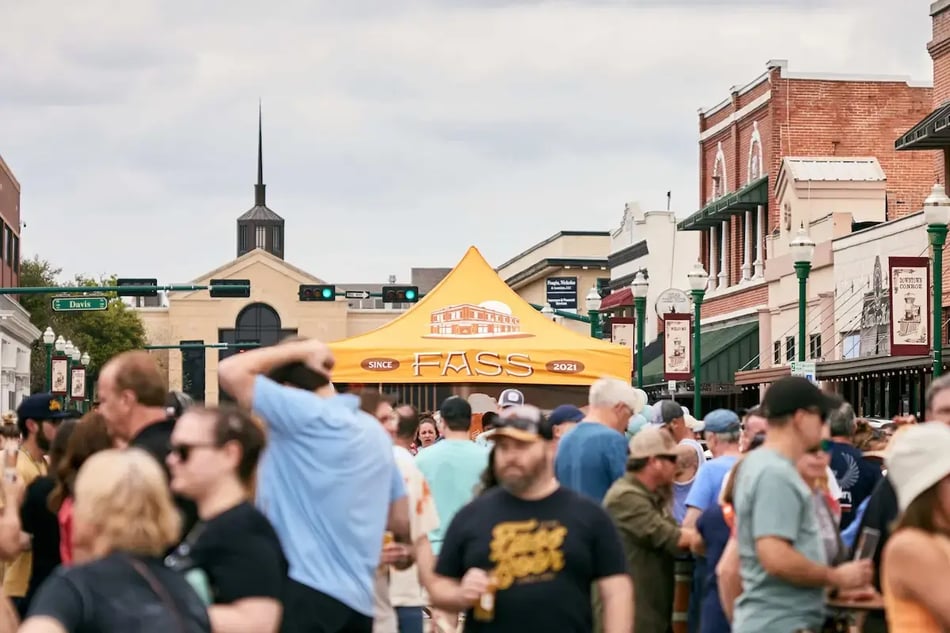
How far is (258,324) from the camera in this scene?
119000 mm

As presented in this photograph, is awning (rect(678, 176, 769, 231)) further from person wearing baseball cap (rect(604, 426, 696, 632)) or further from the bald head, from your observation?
the bald head

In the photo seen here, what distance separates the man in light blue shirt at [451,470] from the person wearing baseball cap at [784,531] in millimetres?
4314

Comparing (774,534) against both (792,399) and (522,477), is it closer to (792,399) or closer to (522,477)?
(792,399)

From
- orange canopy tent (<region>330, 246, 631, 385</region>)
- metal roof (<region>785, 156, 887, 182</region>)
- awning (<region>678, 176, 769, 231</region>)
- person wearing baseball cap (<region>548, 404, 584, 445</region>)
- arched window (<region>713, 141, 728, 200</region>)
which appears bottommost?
person wearing baseball cap (<region>548, 404, 584, 445</region>)

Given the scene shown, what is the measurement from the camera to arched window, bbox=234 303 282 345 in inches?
4668

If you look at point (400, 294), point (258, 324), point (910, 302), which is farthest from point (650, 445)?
point (258, 324)

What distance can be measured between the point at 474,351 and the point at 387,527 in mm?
15690

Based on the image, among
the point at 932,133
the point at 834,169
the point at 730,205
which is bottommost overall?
the point at 932,133

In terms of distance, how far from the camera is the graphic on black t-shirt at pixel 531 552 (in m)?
6.70

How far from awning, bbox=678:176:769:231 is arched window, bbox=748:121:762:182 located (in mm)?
524

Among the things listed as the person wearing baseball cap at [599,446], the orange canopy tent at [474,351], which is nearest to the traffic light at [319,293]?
the orange canopy tent at [474,351]

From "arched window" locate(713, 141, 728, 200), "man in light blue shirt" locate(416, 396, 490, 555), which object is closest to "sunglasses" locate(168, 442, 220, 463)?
"man in light blue shirt" locate(416, 396, 490, 555)

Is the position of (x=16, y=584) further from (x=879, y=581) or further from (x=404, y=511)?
(x=879, y=581)

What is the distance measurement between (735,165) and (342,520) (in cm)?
4537
